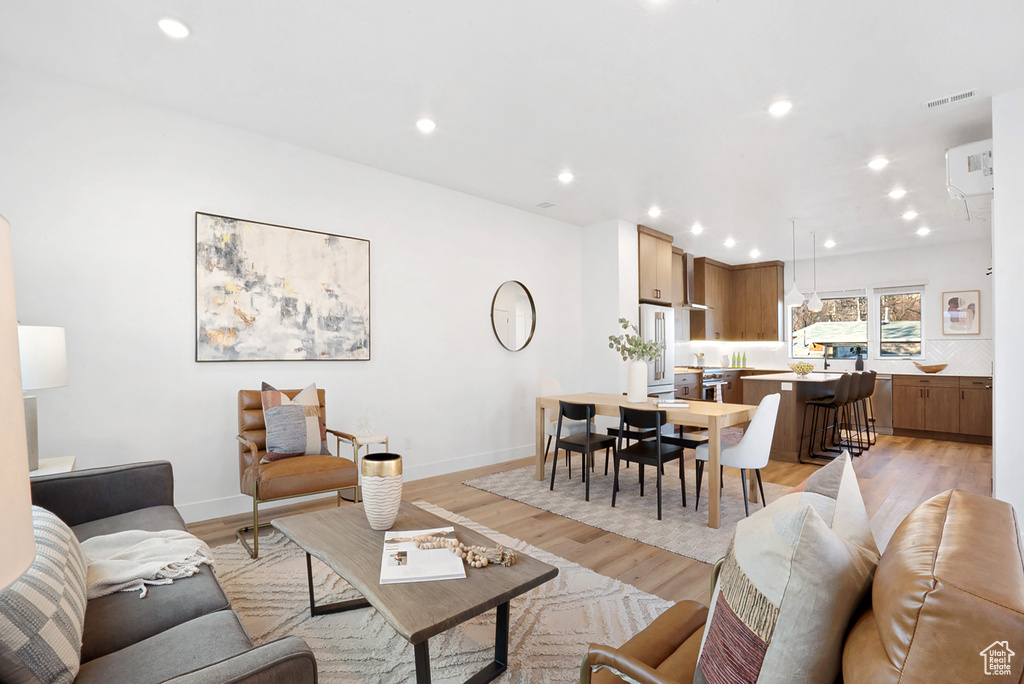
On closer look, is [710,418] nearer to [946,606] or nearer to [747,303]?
[946,606]

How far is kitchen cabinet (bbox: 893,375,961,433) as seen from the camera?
663 cm

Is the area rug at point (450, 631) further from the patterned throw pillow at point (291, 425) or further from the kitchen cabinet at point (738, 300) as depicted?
the kitchen cabinet at point (738, 300)

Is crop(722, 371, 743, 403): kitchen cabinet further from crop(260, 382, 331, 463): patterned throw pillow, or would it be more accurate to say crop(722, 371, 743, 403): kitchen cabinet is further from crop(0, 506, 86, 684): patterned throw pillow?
crop(0, 506, 86, 684): patterned throw pillow

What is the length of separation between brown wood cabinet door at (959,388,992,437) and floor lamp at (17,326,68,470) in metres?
9.03

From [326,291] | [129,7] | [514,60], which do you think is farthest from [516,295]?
[129,7]

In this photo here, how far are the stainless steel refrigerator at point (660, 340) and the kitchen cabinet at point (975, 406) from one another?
3.65 metres

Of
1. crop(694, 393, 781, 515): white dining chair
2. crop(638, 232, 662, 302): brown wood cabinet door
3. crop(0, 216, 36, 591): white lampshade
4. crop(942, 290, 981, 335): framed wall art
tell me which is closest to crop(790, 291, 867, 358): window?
crop(942, 290, 981, 335): framed wall art

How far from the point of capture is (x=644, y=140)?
3.72 meters

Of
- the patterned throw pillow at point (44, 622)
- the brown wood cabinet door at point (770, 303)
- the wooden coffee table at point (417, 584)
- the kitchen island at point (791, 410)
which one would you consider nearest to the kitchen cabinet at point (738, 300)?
the brown wood cabinet door at point (770, 303)

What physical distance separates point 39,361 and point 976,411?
9.13m

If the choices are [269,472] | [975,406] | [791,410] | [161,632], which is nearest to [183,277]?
[269,472]

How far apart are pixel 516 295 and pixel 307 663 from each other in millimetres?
4637

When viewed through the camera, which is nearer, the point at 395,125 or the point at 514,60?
the point at 514,60

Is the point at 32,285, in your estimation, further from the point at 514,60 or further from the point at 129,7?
the point at 514,60
